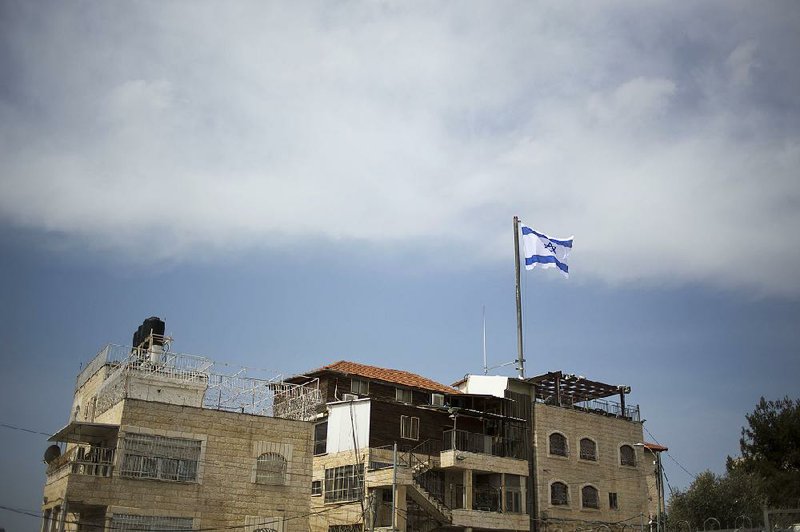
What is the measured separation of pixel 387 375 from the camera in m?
54.8

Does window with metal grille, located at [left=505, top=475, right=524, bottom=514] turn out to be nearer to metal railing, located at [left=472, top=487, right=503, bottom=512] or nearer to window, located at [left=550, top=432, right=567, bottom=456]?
metal railing, located at [left=472, top=487, right=503, bottom=512]

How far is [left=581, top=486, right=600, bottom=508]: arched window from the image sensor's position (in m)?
53.7

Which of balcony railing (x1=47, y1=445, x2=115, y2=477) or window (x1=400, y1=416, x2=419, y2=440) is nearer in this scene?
balcony railing (x1=47, y1=445, x2=115, y2=477)

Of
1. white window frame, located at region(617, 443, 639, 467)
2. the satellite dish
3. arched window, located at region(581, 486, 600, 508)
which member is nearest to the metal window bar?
arched window, located at region(581, 486, 600, 508)

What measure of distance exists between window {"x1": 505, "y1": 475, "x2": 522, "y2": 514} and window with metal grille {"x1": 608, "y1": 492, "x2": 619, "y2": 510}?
28.7ft

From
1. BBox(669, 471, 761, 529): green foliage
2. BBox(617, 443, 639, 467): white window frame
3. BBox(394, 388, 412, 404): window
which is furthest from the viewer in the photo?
BBox(617, 443, 639, 467): white window frame

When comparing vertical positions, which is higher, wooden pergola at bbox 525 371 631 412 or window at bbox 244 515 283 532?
wooden pergola at bbox 525 371 631 412

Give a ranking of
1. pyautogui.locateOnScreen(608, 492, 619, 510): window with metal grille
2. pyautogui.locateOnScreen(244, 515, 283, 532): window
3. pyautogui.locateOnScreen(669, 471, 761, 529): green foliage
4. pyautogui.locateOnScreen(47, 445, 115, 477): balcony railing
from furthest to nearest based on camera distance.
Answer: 1. pyautogui.locateOnScreen(608, 492, 619, 510): window with metal grille
2. pyautogui.locateOnScreen(669, 471, 761, 529): green foliage
3. pyautogui.locateOnScreen(244, 515, 283, 532): window
4. pyautogui.locateOnScreen(47, 445, 115, 477): balcony railing

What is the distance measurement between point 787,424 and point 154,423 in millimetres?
45971

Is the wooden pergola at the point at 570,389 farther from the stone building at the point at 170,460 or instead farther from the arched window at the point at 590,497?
the stone building at the point at 170,460

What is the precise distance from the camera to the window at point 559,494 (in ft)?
172

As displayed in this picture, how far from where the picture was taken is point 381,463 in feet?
152

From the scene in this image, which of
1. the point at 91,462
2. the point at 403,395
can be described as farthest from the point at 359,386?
the point at 91,462

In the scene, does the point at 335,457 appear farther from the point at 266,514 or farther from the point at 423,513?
the point at 266,514
